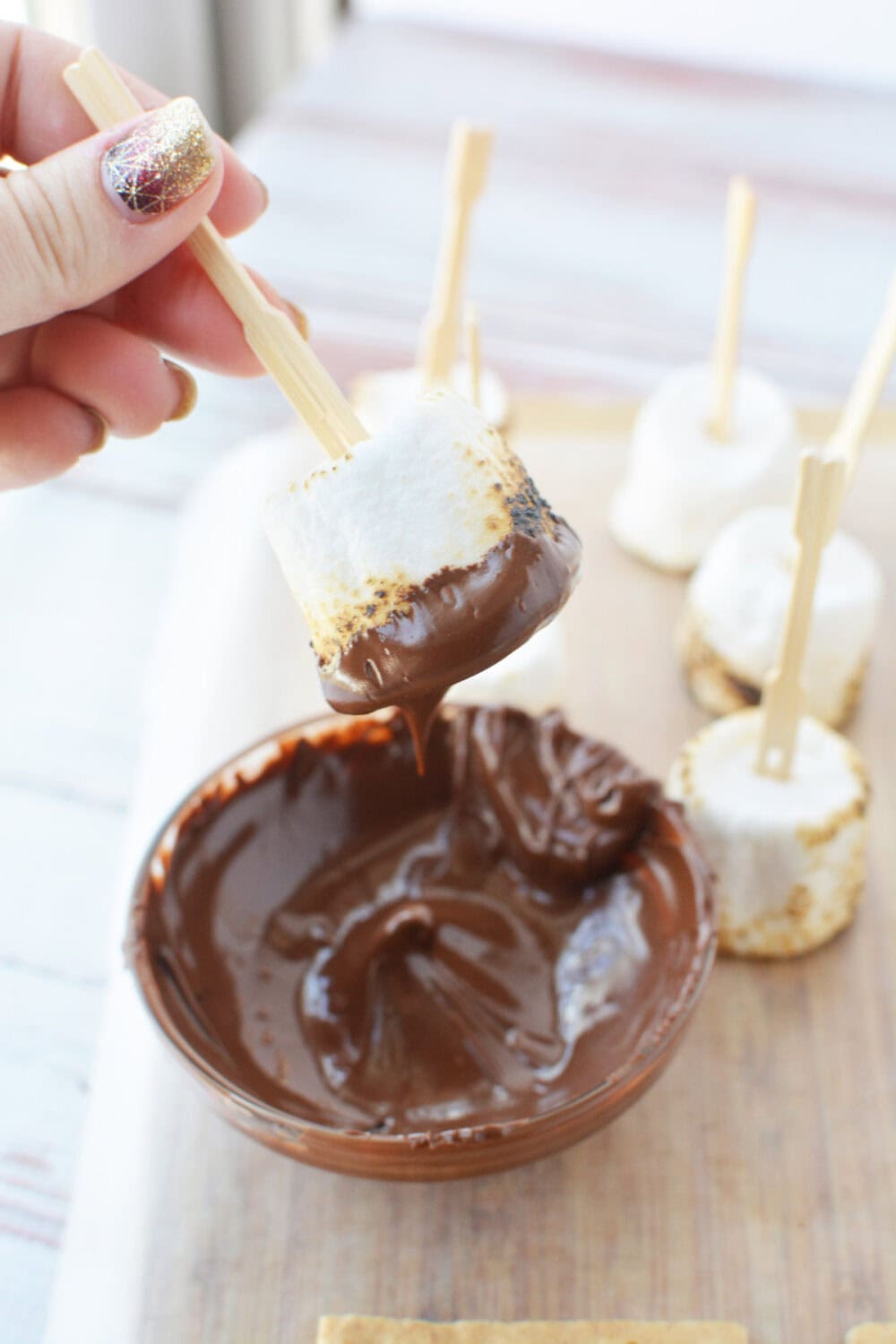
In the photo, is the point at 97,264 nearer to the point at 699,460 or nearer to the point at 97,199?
the point at 97,199

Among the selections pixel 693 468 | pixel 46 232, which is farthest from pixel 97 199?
pixel 693 468

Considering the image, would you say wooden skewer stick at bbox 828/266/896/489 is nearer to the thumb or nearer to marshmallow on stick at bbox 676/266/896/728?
marshmallow on stick at bbox 676/266/896/728

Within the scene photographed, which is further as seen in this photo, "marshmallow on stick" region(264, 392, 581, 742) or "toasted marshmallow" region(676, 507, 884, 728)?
"toasted marshmallow" region(676, 507, 884, 728)

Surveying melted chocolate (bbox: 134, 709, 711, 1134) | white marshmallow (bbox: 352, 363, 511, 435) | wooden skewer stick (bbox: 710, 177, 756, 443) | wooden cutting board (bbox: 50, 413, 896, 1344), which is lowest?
wooden cutting board (bbox: 50, 413, 896, 1344)

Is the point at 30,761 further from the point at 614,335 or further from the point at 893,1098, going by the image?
the point at 614,335

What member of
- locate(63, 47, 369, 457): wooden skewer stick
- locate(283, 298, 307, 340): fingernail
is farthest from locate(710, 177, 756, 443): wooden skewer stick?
locate(63, 47, 369, 457): wooden skewer stick

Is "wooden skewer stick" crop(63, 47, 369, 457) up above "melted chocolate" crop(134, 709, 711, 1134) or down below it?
above

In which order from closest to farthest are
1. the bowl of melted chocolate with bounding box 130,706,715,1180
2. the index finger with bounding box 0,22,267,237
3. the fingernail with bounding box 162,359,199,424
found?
1. the bowl of melted chocolate with bounding box 130,706,715,1180
2. the index finger with bounding box 0,22,267,237
3. the fingernail with bounding box 162,359,199,424

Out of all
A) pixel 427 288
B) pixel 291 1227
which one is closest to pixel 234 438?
pixel 427 288
